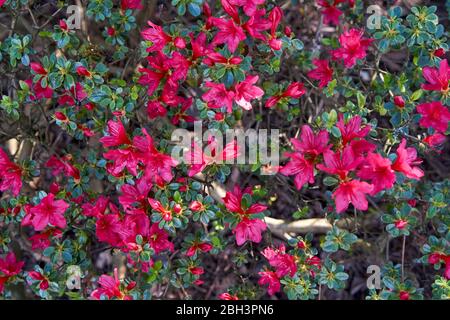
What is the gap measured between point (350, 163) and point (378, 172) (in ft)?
0.24

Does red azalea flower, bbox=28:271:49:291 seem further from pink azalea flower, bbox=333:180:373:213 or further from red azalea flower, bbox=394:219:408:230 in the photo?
red azalea flower, bbox=394:219:408:230

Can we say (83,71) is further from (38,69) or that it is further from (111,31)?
(111,31)

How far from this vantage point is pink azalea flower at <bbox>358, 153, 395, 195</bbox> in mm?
1389

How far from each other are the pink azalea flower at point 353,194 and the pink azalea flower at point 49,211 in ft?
2.71

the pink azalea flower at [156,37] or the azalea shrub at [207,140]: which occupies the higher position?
the pink azalea flower at [156,37]

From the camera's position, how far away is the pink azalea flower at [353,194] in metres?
1.40

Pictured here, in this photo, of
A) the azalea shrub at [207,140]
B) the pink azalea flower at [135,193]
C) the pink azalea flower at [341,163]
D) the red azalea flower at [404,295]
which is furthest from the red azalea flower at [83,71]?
the red azalea flower at [404,295]

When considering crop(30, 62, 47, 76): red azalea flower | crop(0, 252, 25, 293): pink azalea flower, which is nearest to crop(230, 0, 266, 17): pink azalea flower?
crop(30, 62, 47, 76): red azalea flower

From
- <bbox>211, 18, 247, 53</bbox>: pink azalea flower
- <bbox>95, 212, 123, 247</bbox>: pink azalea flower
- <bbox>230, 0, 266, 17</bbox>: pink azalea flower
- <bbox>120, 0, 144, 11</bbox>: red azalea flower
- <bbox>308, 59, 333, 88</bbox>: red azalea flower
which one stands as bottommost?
<bbox>95, 212, 123, 247</bbox>: pink azalea flower

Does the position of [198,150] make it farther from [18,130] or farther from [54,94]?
[18,130]

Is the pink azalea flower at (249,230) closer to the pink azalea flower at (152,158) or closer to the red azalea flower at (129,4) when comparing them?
the pink azalea flower at (152,158)

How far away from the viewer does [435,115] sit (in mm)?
1628

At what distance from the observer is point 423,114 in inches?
64.7
